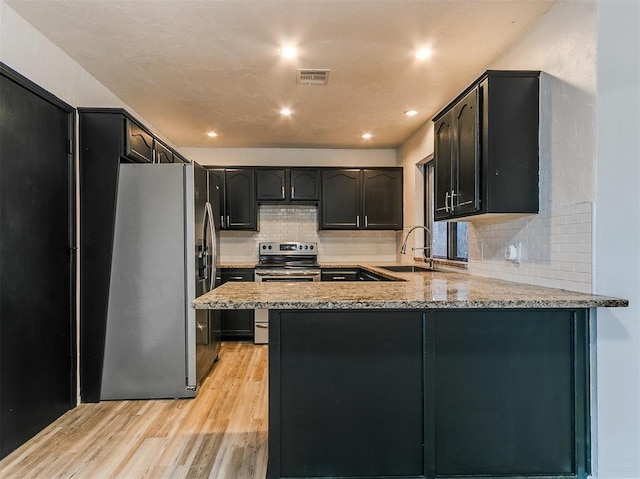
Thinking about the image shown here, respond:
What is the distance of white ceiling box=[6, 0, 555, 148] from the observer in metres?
2.13

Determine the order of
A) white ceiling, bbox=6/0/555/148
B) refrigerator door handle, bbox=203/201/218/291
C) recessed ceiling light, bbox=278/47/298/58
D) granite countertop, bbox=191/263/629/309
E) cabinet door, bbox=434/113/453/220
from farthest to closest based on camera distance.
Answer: refrigerator door handle, bbox=203/201/218/291
cabinet door, bbox=434/113/453/220
recessed ceiling light, bbox=278/47/298/58
white ceiling, bbox=6/0/555/148
granite countertop, bbox=191/263/629/309

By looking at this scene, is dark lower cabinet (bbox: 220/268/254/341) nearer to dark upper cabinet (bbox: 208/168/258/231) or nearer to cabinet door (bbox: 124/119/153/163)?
dark upper cabinet (bbox: 208/168/258/231)

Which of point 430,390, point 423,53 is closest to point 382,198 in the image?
point 423,53

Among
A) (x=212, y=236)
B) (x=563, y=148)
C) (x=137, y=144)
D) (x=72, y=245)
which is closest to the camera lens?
(x=563, y=148)

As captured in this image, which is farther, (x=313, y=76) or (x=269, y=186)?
(x=269, y=186)

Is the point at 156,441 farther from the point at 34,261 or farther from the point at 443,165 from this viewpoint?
the point at 443,165

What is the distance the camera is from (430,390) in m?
1.84

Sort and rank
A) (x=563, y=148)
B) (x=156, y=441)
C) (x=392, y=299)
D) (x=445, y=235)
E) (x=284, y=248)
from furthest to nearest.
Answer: (x=284, y=248) → (x=445, y=235) → (x=156, y=441) → (x=563, y=148) → (x=392, y=299)

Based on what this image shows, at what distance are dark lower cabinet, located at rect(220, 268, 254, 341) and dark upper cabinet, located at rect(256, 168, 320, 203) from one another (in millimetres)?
993

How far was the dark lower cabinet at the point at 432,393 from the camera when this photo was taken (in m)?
1.84

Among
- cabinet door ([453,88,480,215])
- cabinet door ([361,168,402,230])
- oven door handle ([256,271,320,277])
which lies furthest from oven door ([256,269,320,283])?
cabinet door ([453,88,480,215])

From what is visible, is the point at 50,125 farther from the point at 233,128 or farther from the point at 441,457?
the point at 441,457

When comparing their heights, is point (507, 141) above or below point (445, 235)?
above

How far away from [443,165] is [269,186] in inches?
106
